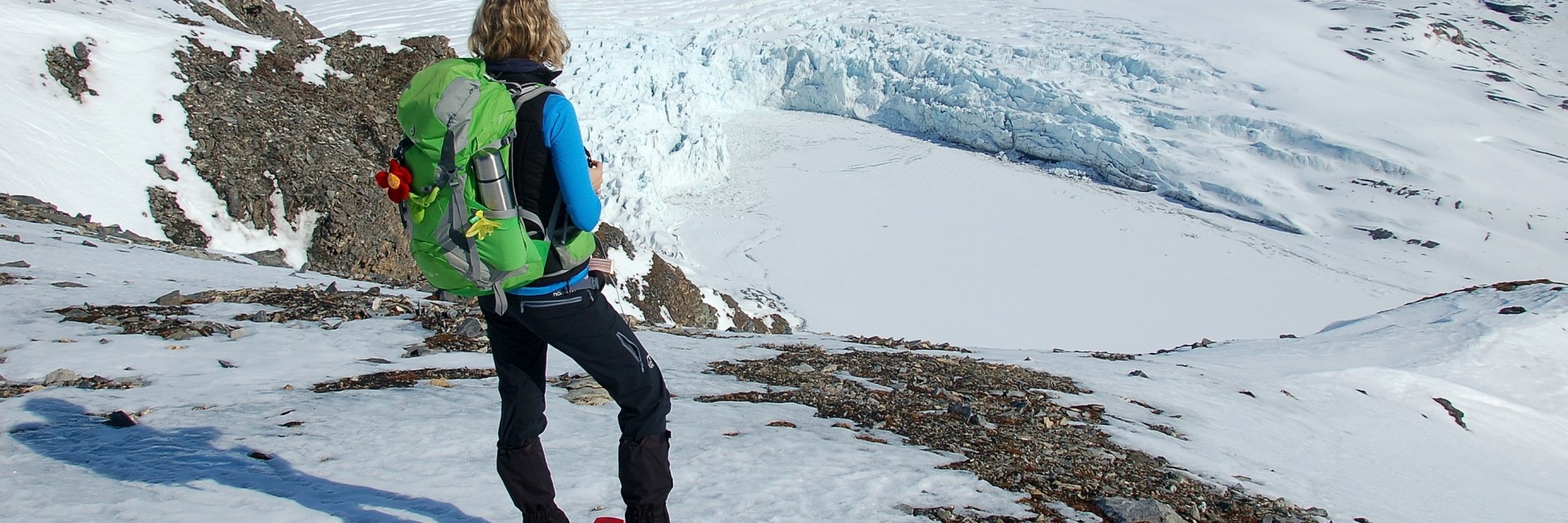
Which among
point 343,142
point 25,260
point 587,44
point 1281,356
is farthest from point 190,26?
point 587,44

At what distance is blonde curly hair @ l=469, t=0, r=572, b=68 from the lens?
7.35 feet

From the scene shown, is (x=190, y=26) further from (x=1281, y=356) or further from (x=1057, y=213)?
(x=1057, y=213)

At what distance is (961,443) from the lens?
13.9ft

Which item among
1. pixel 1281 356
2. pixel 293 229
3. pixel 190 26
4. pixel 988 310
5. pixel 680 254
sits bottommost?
pixel 988 310

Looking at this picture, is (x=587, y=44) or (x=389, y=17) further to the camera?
(x=389, y=17)

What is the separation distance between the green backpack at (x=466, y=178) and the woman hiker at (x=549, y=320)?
42 millimetres

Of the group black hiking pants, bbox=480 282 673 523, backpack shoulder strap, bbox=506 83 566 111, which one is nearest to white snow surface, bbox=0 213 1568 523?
black hiking pants, bbox=480 282 673 523

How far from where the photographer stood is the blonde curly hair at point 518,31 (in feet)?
7.35

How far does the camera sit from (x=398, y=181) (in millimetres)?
2256

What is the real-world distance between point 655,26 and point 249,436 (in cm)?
3559

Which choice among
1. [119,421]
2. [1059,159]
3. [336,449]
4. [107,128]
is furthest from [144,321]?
[1059,159]

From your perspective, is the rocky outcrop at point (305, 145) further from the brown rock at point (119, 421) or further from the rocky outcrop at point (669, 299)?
the brown rock at point (119, 421)

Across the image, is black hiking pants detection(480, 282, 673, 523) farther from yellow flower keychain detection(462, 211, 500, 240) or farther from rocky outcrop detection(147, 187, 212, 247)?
rocky outcrop detection(147, 187, 212, 247)

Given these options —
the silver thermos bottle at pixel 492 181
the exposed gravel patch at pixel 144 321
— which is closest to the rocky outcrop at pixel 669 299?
the exposed gravel patch at pixel 144 321
